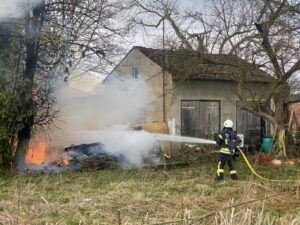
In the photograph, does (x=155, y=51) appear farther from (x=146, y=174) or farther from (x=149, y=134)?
(x=146, y=174)

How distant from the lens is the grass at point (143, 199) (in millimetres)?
7621

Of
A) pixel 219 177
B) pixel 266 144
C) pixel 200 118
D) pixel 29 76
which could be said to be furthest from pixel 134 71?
pixel 219 177

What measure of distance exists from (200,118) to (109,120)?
5.25 metres

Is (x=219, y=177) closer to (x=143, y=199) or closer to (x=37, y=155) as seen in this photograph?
(x=143, y=199)

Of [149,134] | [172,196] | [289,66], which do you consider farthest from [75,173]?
[289,66]

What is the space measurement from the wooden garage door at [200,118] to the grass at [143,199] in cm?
879

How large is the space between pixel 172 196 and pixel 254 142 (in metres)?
16.1

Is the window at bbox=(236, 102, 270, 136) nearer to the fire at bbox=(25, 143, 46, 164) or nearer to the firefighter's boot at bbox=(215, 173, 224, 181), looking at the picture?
the fire at bbox=(25, 143, 46, 164)

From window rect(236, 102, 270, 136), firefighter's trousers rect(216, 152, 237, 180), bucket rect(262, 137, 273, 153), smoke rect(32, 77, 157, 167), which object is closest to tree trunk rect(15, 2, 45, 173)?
smoke rect(32, 77, 157, 167)

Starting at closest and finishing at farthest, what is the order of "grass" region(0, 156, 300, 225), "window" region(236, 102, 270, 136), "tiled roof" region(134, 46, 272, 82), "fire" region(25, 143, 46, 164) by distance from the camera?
"grass" region(0, 156, 300, 225)
"fire" region(25, 143, 46, 164)
"tiled roof" region(134, 46, 272, 82)
"window" region(236, 102, 270, 136)

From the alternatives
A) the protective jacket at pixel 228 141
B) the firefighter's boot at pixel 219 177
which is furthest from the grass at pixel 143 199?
the protective jacket at pixel 228 141

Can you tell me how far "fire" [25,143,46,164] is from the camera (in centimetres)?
1794

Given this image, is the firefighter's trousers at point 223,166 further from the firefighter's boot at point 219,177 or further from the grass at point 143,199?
the grass at point 143,199

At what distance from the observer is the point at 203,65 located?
23.8 m
